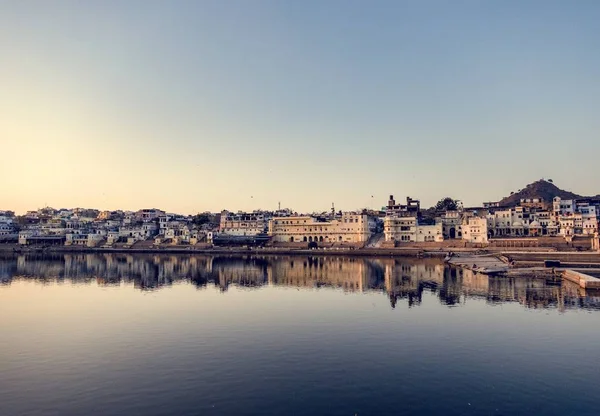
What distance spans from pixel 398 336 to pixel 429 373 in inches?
241

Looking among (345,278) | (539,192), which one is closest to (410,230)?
(345,278)

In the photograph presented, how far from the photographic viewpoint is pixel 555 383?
1730cm

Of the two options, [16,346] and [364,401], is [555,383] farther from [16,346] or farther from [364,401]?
[16,346]

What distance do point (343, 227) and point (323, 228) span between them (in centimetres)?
477

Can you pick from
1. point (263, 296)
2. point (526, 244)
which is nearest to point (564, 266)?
point (526, 244)

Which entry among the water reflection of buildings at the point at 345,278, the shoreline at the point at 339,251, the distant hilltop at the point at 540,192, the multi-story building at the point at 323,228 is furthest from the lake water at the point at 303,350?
the distant hilltop at the point at 540,192

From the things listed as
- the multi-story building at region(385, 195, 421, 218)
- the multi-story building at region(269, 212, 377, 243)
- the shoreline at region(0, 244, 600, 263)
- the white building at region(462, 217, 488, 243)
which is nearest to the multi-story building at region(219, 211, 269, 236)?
the multi-story building at region(269, 212, 377, 243)

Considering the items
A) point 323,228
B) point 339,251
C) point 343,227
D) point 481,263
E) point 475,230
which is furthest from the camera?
point 323,228

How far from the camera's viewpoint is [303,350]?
71.4 feet

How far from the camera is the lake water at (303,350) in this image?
51.2 ft

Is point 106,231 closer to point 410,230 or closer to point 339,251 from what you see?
point 339,251

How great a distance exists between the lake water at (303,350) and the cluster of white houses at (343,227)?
151ft

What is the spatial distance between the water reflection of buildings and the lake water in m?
0.53

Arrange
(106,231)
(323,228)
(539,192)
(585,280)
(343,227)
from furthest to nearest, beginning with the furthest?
(539,192), (106,231), (323,228), (343,227), (585,280)
